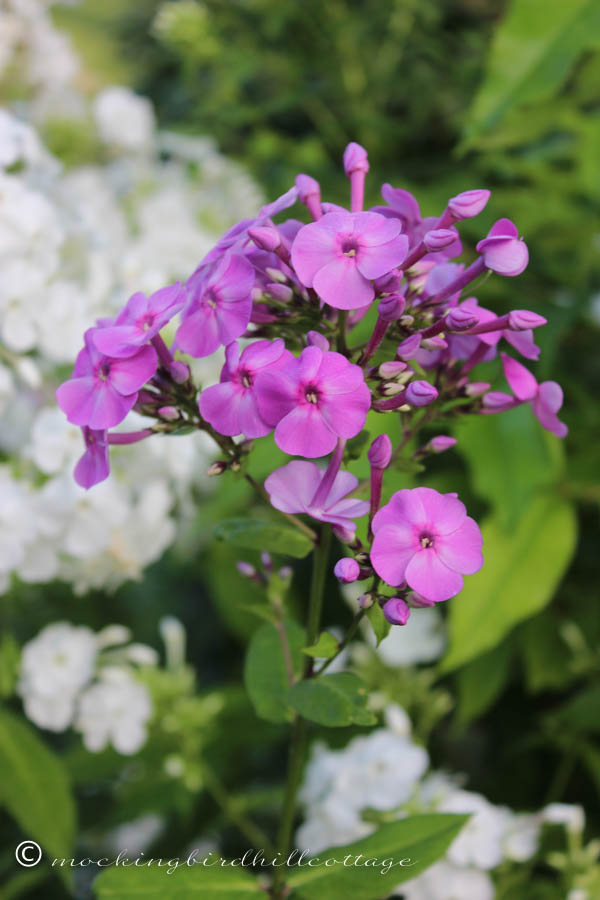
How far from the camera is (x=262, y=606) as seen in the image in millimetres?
453

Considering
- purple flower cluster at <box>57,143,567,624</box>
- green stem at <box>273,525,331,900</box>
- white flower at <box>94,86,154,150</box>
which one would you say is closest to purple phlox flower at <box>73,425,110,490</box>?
purple flower cluster at <box>57,143,567,624</box>

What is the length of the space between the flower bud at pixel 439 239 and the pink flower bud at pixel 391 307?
0.9 inches

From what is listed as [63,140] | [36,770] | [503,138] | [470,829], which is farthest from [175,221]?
[470,829]

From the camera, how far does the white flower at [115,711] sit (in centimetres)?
72

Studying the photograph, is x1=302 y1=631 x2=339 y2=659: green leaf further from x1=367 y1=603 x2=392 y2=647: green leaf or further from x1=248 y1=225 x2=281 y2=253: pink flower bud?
x1=248 y1=225 x2=281 y2=253: pink flower bud

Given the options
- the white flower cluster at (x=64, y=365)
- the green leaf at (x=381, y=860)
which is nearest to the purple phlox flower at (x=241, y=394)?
the green leaf at (x=381, y=860)

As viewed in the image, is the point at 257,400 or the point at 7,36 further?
the point at 7,36

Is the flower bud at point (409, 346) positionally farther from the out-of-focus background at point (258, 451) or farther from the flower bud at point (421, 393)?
the out-of-focus background at point (258, 451)

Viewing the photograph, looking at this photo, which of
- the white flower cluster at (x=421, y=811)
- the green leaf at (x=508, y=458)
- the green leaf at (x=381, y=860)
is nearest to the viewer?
the green leaf at (x=381, y=860)

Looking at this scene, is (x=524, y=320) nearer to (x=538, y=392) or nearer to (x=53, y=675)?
(x=538, y=392)

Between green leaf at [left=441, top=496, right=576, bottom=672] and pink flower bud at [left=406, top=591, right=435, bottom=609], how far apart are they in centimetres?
35

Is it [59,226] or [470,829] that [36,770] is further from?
[59,226]

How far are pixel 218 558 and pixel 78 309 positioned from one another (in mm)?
398

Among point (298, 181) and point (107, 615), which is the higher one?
point (298, 181)
